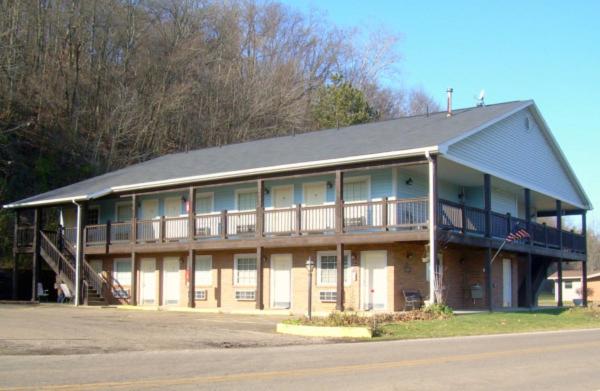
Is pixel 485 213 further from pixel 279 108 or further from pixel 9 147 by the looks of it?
pixel 279 108

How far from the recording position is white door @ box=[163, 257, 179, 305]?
30.2 metres

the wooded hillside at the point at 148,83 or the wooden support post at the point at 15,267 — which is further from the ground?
the wooded hillside at the point at 148,83

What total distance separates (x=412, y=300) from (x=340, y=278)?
8.22 feet

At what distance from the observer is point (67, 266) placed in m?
31.6

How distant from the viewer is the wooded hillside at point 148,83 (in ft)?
137

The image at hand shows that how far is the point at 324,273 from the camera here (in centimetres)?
2611

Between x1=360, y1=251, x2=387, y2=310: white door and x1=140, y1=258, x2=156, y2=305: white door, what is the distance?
1037cm

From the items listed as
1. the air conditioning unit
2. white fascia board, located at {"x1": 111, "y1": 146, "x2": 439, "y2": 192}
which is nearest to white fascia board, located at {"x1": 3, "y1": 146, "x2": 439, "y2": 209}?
white fascia board, located at {"x1": 111, "y1": 146, "x2": 439, "y2": 192}

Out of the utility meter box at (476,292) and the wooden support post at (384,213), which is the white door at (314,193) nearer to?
the wooden support post at (384,213)

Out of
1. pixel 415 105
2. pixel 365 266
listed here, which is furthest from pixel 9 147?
pixel 415 105

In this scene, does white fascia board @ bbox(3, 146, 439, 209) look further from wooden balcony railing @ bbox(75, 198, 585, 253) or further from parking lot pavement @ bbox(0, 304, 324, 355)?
parking lot pavement @ bbox(0, 304, 324, 355)

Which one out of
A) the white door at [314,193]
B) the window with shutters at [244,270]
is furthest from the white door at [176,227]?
the white door at [314,193]

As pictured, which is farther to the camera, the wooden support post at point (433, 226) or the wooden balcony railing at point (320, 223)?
the wooden balcony railing at point (320, 223)

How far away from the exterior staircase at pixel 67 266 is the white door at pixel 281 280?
8.30m
